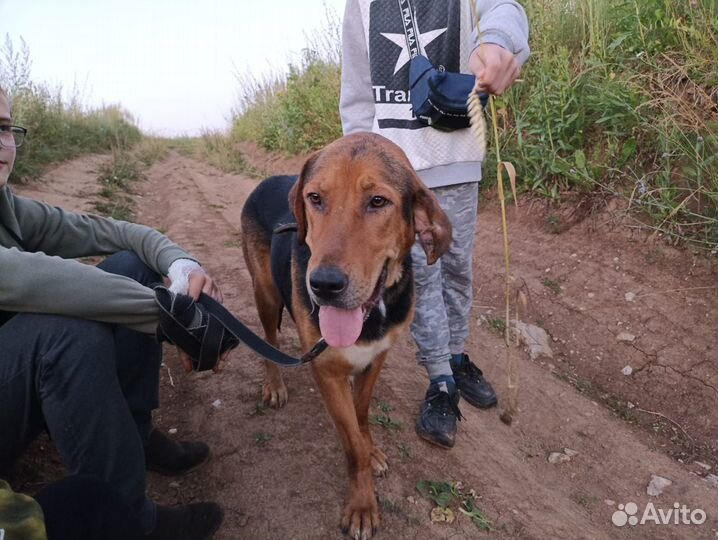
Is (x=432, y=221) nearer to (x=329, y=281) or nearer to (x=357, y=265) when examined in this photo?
(x=357, y=265)

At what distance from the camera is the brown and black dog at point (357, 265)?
183 centimetres

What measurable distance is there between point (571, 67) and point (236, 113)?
12239 mm

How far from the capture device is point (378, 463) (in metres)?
2.43

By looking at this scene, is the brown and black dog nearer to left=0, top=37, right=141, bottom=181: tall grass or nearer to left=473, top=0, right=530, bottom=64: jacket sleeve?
left=473, top=0, right=530, bottom=64: jacket sleeve

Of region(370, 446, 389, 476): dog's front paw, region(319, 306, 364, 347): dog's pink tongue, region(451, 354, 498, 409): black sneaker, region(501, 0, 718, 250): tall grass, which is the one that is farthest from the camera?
region(501, 0, 718, 250): tall grass

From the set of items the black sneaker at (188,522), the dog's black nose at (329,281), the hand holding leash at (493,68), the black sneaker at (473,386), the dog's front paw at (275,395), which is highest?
the hand holding leash at (493,68)

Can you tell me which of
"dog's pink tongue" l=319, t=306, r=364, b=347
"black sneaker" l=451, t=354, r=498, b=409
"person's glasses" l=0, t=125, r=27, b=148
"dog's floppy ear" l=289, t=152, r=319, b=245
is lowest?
"black sneaker" l=451, t=354, r=498, b=409

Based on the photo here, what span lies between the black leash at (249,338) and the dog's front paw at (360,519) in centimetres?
73

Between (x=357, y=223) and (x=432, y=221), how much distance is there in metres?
0.41

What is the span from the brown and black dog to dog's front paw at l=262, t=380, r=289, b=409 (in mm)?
611

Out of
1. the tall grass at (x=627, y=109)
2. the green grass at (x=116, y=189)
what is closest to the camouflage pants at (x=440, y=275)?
the tall grass at (x=627, y=109)

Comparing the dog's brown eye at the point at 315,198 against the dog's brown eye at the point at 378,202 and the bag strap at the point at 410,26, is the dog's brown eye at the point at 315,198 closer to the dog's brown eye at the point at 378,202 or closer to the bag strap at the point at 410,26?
the dog's brown eye at the point at 378,202

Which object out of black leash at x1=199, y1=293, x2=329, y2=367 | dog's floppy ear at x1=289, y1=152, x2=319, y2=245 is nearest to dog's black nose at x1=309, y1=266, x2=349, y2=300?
black leash at x1=199, y1=293, x2=329, y2=367

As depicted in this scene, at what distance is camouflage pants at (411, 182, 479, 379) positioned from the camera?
272 cm
